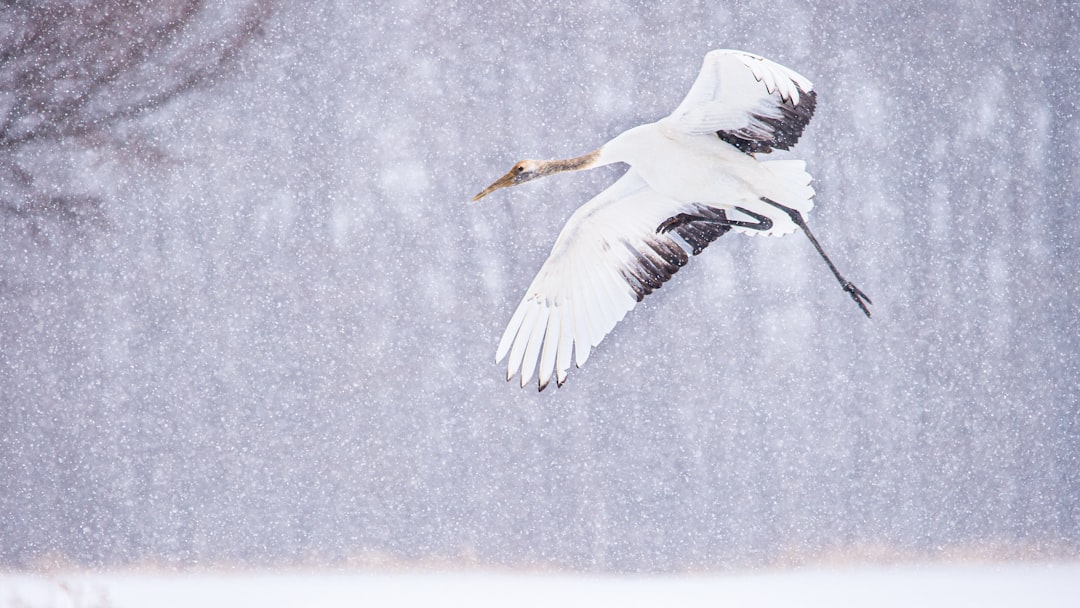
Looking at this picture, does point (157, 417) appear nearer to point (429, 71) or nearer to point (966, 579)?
point (429, 71)

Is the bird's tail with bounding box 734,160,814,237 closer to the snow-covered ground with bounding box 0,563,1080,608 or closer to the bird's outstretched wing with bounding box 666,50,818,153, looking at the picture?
the bird's outstretched wing with bounding box 666,50,818,153

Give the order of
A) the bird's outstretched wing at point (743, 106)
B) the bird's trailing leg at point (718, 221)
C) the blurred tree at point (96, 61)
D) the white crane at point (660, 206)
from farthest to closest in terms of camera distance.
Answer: the blurred tree at point (96, 61)
the bird's trailing leg at point (718, 221)
the white crane at point (660, 206)
the bird's outstretched wing at point (743, 106)

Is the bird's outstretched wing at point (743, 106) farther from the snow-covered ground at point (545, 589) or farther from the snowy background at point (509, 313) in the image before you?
the snow-covered ground at point (545, 589)

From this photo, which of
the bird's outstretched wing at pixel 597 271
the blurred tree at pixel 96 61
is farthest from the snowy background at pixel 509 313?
the bird's outstretched wing at pixel 597 271

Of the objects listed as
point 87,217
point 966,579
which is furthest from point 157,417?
point 966,579

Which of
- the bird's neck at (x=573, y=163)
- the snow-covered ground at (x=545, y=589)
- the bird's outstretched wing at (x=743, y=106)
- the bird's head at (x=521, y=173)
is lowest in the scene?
the snow-covered ground at (x=545, y=589)

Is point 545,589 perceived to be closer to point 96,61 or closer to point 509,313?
point 509,313

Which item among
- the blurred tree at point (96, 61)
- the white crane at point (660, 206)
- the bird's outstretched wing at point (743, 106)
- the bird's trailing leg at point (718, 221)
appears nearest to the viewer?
the bird's outstretched wing at point (743, 106)

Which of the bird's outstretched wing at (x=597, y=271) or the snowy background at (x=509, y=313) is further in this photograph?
the snowy background at (x=509, y=313)
